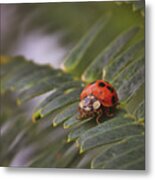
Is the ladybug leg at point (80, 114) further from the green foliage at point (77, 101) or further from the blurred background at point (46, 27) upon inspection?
the blurred background at point (46, 27)

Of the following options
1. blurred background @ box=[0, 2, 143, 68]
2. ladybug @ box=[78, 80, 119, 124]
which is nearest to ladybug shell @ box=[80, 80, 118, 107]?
ladybug @ box=[78, 80, 119, 124]

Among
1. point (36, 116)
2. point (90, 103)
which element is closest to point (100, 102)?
point (90, 103)

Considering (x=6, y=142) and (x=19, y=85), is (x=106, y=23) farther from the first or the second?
(x=6, y=142)

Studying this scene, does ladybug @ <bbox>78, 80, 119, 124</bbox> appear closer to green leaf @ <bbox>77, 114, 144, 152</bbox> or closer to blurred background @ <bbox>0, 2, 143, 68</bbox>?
green leaf @ <bbox>77, 114, 144, 152</bbox>

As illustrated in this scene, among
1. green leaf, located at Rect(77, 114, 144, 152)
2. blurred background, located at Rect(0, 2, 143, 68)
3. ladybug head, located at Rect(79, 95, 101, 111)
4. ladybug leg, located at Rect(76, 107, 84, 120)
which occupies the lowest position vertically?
green leaf, located at Rect(77, 114, 144, 152)

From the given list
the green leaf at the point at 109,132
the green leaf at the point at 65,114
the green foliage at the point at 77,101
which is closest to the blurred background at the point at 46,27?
the green foliage at the point at 77,101

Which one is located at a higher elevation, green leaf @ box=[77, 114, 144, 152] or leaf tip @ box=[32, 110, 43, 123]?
leaf tip @ box=[32, 110, 43, 123]

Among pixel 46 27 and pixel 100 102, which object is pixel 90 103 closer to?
pixel 100 102
